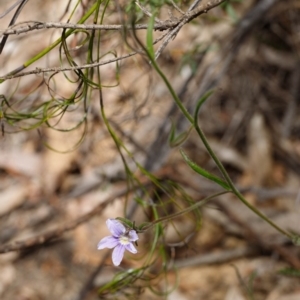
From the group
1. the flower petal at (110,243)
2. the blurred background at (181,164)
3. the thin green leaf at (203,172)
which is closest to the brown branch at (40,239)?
the blurred background at (181,164)

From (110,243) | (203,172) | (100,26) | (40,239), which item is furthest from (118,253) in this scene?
(40,239)

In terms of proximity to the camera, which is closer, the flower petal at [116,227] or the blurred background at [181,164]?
the flower petal at [116,227]

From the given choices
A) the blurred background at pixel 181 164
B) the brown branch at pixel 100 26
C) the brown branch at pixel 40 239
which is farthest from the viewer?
the blurred background at pixel 181 164

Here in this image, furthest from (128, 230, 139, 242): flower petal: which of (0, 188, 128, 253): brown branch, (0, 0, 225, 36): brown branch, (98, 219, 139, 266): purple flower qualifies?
(0, 188, 128, 253): brown branch

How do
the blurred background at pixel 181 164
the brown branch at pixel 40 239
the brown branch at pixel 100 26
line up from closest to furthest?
the brown branch at pixel 100 26 < the brown branch at pixel 40 239 < the blurred background at pixel 181 164

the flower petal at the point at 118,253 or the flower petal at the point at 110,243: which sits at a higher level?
the flower petal at the point at 110,243

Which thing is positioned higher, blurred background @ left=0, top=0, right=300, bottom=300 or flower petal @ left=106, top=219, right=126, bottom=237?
blurred background @ left=0, top=0, right=300, bottom=300

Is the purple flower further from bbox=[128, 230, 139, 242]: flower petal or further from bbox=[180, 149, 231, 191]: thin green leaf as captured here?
bbox=[180, 149, 231, 191]: thin green leaf

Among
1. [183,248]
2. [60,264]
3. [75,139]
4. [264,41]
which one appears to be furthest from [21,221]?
[264,41]

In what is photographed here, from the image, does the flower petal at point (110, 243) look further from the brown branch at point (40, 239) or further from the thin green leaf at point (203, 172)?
the brown branch at point (40, 239)
